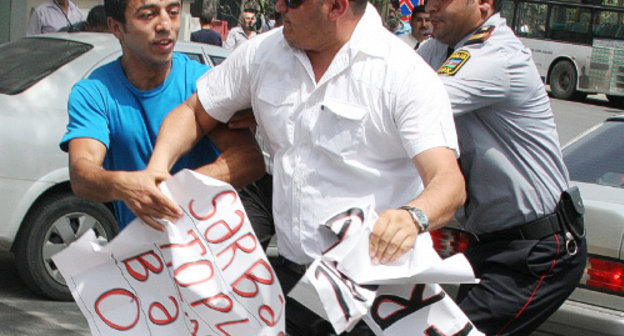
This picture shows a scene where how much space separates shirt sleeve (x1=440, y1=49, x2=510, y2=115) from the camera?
320 cm

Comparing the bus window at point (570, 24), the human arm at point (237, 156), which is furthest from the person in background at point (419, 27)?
the bus window at point (570, 24)

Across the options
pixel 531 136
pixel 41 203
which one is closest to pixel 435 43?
pixel 531 136

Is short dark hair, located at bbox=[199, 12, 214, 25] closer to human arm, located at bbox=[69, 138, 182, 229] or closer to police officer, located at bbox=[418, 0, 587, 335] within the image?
police officer, located at bbox=[418, 0, 587, 335]

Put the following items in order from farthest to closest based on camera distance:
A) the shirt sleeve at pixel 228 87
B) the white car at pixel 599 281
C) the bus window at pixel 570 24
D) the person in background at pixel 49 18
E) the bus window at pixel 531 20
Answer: the bus window at pixel 531 20 < the bus window at pixel 570 24 < the person in background at pixel 49 18 < the white car at pixel 599 281 < the shirt sleeve at pixel 228 87

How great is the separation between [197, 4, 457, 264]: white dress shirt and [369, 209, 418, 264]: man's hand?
0.86ft

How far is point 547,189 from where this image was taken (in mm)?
3383

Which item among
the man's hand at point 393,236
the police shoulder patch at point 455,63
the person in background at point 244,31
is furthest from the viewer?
the person in background at point 244,31

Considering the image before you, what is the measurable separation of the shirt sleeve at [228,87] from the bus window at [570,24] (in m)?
21.4

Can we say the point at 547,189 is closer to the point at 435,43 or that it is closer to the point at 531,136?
the point at 531,136

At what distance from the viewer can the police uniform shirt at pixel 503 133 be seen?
3264 mm

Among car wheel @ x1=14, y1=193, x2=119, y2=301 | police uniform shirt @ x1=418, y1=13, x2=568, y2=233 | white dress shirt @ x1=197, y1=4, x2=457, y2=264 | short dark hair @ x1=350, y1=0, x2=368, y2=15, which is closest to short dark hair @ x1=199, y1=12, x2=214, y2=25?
car wheel @ x1=14, y1=193, x2=119, y2=301

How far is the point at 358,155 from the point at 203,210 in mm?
444

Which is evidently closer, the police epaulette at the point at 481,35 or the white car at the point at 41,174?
the police epaulette at the point at 481,35

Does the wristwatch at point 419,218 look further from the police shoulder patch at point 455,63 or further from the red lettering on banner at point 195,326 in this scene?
the police shoulder patch at point 455,63
